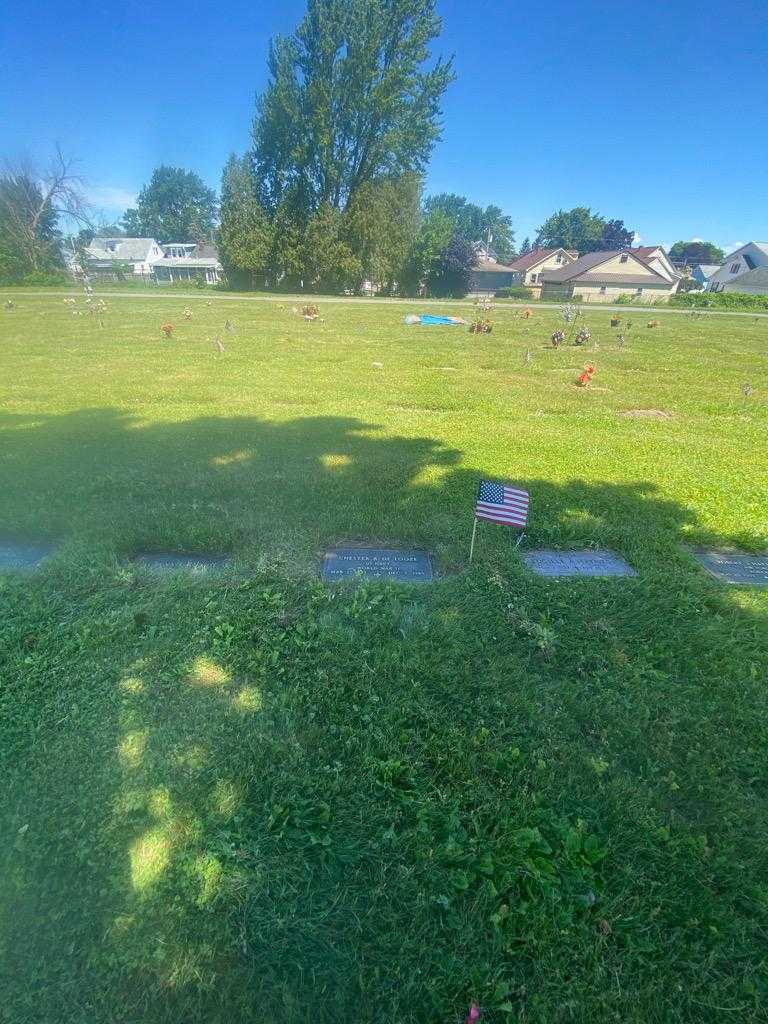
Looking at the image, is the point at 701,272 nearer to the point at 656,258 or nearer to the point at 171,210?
the point at 656,258

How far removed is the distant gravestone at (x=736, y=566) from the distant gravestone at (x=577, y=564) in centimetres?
71

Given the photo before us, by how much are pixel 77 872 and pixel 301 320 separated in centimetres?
2067

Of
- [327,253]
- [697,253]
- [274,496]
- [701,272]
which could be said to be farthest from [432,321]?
[697,253]

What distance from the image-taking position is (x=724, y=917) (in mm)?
1882

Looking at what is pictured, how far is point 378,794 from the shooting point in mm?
2252

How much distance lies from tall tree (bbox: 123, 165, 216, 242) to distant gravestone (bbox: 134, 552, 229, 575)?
103m

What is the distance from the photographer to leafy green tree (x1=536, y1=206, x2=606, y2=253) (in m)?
89.8

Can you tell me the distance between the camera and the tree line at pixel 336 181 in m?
34.9

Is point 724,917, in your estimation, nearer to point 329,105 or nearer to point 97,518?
point 97,518

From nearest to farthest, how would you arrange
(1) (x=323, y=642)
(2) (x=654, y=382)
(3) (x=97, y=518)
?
(1) (x=323, y=642) → (3) (x=97, y=518) → (2) (x=654, y=382)

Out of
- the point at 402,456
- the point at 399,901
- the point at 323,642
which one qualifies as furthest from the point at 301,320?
the point at 399,901

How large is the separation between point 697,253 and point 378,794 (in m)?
125

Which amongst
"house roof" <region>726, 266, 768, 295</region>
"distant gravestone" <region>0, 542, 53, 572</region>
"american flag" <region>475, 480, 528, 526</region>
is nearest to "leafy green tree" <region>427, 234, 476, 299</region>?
"house roof" <region>726, 266, 768, 295</region>

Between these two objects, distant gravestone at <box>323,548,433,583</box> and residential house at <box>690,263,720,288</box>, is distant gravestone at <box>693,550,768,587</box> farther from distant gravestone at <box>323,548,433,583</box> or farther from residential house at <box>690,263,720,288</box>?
residential house at <box>690,263,720,288</box>
